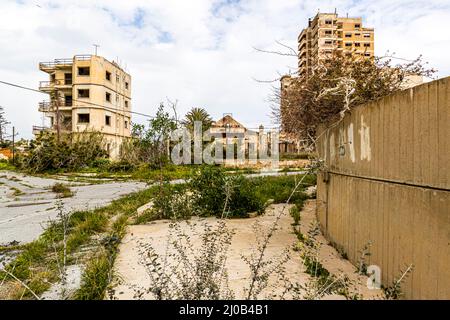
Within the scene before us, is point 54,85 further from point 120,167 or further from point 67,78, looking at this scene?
point 120,167

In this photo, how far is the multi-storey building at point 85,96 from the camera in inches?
1253

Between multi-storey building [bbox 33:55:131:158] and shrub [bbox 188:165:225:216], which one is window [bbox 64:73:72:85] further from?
shrub [bbox 188:165:225:216]

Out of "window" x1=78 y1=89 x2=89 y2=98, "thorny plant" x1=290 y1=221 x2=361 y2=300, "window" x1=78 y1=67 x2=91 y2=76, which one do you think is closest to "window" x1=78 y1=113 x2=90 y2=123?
"window" x1=78 y1=89 x2=89 y2=98

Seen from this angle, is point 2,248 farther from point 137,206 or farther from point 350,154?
point 350,154

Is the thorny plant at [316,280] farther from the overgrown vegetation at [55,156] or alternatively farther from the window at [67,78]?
the window at [67,78]

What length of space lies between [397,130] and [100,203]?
328 inches

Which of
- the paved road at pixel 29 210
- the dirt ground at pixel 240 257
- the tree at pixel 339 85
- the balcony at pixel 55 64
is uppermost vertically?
the balcony at pixel 55 64

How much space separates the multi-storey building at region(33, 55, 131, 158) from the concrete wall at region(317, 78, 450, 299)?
92.8 feet

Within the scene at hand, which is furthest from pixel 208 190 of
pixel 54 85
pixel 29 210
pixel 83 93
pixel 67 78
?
pixel 67 78

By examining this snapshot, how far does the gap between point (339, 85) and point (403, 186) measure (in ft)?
Answer: 6.96

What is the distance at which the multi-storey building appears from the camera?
104 ft

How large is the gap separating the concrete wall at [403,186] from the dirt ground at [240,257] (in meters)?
0.28

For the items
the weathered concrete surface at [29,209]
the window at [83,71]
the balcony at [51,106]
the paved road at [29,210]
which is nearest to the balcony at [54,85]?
the balcony at [51,106]
